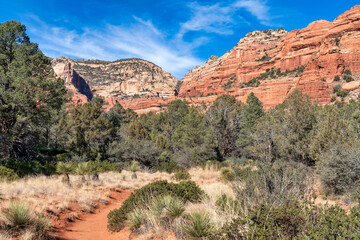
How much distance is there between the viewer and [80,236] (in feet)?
20.8

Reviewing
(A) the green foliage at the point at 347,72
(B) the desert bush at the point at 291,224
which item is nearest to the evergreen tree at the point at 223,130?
(B) the desert bush at the point at 291,224

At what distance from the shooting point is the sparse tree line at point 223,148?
4.51 meters

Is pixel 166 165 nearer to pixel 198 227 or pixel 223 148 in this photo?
pixel 223 148

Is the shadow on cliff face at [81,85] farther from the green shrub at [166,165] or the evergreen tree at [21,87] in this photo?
the evergreen tree at [21,87]

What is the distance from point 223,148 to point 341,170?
1466 cm

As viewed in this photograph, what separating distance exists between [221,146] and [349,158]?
48.8 ft

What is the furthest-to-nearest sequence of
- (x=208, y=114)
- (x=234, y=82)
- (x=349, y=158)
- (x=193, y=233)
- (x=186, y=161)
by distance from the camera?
(x=234, y=82) → (x=208, y=114) → (x=186, y=161) → (x=349, y=158) → (x=193, y=233)

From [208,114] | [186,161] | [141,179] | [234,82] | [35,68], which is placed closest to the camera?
[35,68]

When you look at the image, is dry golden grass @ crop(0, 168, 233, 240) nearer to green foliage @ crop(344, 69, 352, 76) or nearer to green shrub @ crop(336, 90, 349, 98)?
green shrub @ crop(336, 90, 349, 98)

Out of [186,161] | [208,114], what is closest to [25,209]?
[186,161]

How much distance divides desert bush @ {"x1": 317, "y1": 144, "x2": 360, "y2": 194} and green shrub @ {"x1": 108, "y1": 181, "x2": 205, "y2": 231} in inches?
252

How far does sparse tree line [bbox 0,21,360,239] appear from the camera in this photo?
14.8 ft

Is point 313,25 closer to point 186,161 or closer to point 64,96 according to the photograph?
point 186,161

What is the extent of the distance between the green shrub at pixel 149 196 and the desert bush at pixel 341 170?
641 cm
